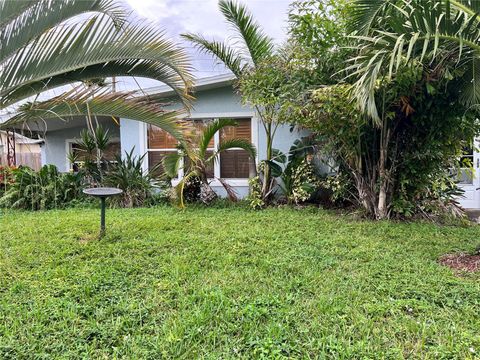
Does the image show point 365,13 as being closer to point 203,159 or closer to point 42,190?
point 203,159

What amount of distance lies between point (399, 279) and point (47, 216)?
645 centimetres

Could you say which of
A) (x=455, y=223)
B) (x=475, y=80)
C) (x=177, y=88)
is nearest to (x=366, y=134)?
(x=475, y=80)

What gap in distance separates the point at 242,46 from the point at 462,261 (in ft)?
18.5

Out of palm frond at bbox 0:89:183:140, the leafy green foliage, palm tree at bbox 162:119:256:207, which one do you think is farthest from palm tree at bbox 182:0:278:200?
palm frond at bbox 0:89:183:140

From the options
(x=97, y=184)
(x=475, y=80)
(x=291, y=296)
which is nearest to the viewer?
(x=291, y=296)

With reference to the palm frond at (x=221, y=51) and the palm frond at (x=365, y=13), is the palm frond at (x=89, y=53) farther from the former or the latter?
the palm frond at (x=221, y=51)

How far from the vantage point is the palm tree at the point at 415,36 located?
295 centimetres

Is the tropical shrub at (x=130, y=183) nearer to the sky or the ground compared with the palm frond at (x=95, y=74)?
nearer to the ground

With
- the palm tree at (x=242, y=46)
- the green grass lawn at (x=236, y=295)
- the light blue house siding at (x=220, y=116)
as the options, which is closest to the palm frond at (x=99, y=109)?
the green grass lawn at (x=236, y=295)

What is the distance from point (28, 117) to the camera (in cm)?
296

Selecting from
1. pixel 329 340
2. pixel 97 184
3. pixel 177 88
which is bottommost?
pixel 329 340

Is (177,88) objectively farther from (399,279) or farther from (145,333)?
(399,279)

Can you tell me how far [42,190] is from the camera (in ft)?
24.7

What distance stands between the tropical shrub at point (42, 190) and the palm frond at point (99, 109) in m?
5.08
